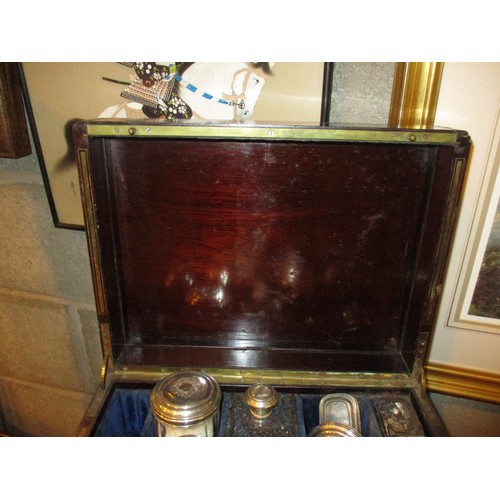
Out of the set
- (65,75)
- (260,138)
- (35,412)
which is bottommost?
(35,412)

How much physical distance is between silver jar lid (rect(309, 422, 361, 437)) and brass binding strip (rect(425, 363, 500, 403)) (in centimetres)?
59

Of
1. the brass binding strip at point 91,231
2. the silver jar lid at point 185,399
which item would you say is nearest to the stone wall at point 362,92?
the brass binding strip at point 91,231

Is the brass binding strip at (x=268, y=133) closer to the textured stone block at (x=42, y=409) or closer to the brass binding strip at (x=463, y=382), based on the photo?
the brass binding strip at (x=463, y=382)

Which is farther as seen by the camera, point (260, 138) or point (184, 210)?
point (184, 210)

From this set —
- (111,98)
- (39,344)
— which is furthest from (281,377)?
(39,344)

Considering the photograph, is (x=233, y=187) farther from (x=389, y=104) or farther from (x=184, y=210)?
(x=389, y=104)

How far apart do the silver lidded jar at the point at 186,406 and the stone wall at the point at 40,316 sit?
72 cm

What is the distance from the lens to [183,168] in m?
0.85

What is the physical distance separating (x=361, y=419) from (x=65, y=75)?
1209 mm

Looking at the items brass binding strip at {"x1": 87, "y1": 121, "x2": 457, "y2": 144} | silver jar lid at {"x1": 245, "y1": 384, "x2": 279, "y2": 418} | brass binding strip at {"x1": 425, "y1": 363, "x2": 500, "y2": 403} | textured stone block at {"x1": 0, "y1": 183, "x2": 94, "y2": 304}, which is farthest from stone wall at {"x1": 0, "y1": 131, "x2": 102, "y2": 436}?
brass binding strip at {"x1": 425, "y1": 363, "x2": 500, "y2": 403}

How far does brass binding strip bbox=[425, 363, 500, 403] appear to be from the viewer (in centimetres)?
117

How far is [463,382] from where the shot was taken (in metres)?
1.20

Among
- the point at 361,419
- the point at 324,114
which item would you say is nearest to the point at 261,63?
the point at 324,114

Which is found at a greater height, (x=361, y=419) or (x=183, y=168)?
(x=183, y=168)
